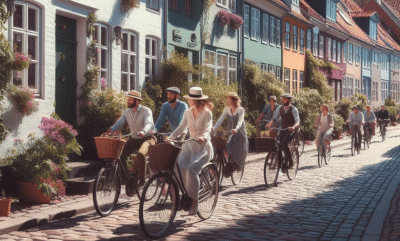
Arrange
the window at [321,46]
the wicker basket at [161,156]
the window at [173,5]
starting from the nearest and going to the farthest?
the wicker basket at [161,156] < the window at [173,5] < the window at [321,46]

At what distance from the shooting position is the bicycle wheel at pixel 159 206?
693cm

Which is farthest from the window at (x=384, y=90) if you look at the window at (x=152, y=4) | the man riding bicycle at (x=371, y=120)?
the window at (x=152, y=4)

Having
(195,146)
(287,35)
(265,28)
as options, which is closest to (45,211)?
(195,146)

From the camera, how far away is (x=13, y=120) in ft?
35.9

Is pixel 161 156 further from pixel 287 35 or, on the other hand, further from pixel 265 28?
pixel 287 35

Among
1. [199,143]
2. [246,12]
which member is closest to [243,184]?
[199,143]

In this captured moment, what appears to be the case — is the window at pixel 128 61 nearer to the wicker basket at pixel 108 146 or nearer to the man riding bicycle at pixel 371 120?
the wicker basket at pixel 108 146

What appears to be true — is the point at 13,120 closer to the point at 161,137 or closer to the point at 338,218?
the point at 161,137

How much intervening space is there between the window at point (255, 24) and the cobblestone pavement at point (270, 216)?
14.2 metres

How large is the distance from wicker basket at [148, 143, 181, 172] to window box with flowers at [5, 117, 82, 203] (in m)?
→ 2.78

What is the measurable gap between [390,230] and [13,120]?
661cm

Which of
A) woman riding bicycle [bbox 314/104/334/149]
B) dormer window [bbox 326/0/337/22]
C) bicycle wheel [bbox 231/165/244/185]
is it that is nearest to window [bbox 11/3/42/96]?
bicycle wheel [bbox 231/165/244/185]

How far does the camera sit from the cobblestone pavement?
7449 millimetres

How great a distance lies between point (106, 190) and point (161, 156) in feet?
5.87
